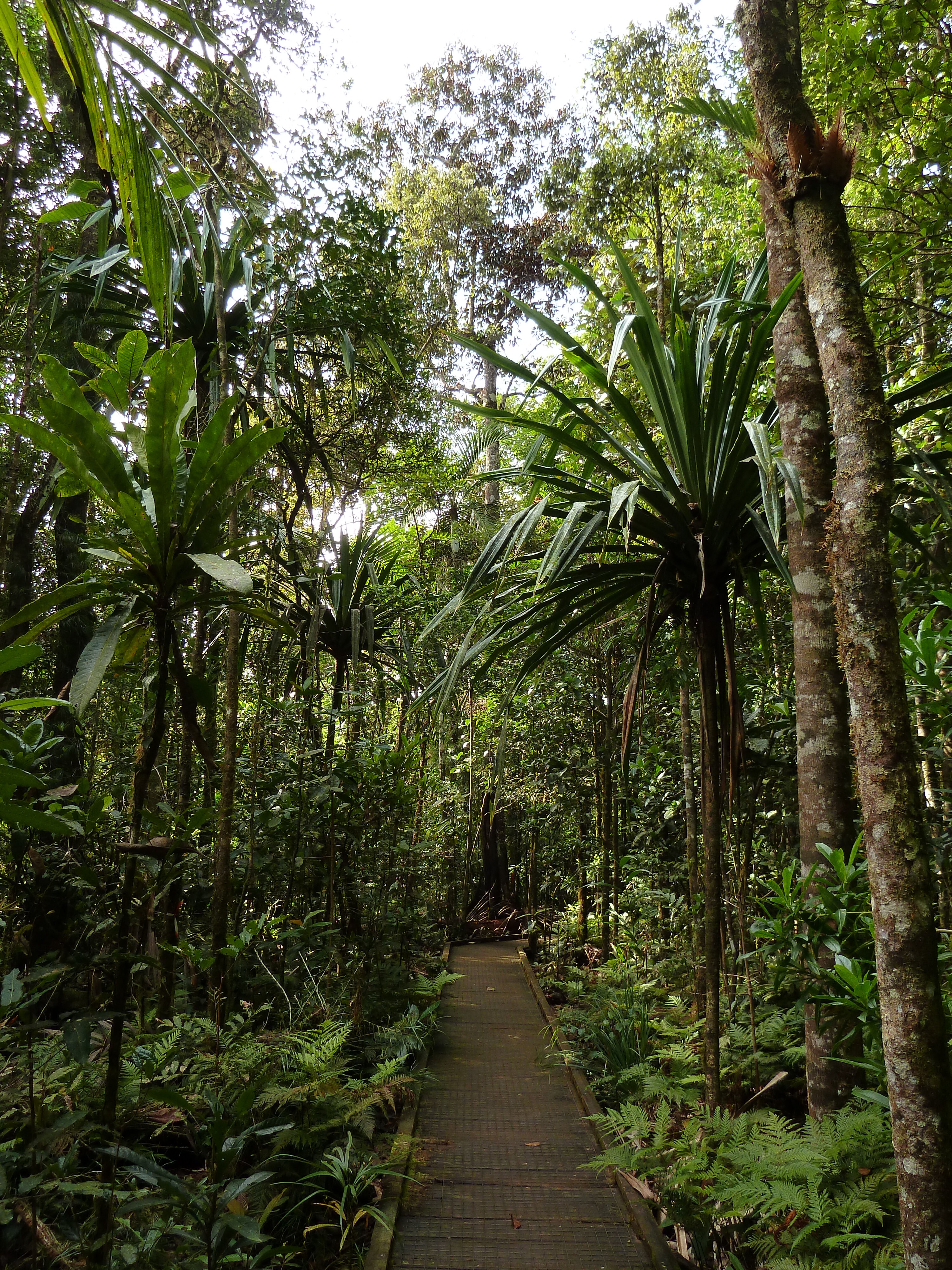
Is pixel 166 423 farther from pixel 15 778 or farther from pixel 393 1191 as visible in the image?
pixel 393 1191

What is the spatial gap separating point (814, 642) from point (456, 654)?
5.68ft

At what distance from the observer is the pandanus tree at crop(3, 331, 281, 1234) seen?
1589 millimetres

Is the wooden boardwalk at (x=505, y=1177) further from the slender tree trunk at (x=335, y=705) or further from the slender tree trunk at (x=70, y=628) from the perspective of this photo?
the slender tree trunk at (x=70, y=628)

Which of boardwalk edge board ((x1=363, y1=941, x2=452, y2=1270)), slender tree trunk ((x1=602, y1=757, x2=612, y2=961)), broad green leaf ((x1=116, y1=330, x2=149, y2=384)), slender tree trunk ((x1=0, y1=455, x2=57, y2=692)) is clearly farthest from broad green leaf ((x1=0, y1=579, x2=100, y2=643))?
slender tree trunk ((x1=602, y1=757, x2=612, y2=961))

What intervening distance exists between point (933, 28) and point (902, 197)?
1034mm

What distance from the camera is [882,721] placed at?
1.53 meters

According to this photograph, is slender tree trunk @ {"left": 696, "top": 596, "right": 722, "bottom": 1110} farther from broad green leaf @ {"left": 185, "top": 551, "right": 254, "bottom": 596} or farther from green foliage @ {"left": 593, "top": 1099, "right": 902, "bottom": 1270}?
broad green leaf @ {"left": 185, "top": 551, "right": 254, "bottom": 596}

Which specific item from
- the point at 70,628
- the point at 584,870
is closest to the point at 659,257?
the point at 70,628

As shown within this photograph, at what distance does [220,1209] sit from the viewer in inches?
77.7

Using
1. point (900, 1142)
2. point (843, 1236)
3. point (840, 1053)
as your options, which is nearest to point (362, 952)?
point (840, 1053)

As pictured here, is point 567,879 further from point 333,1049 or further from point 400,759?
point 333,1049

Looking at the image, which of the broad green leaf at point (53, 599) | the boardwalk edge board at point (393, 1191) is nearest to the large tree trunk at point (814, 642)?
the boardwalk edge board at point (393, 1191)

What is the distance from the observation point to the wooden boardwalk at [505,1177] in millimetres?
2330

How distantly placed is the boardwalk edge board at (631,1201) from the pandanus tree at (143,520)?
1659 millimetres
